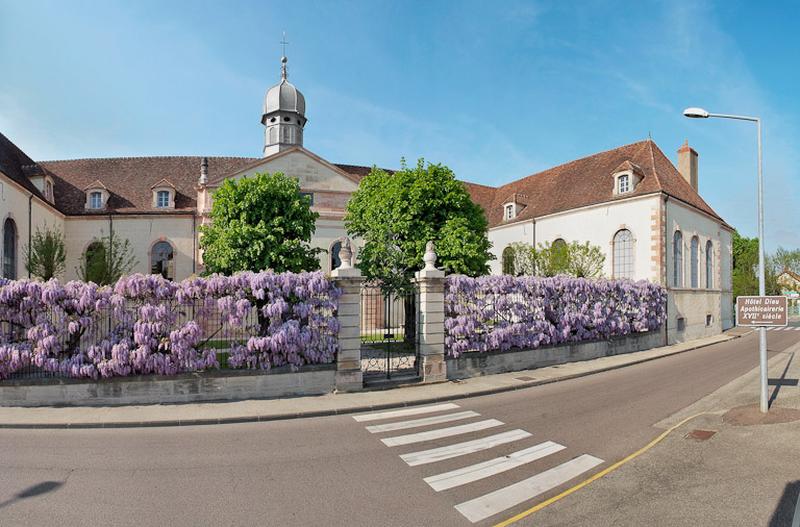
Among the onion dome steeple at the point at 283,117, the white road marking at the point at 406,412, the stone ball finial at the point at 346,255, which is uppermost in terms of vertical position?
the onion dome steeple at the point at 283,117

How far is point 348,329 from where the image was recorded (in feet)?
42.9

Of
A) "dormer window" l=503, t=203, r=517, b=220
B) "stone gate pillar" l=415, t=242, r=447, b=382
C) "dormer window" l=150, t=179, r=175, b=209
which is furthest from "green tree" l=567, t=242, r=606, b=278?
"dormer window" l=150, t=179, r=175, b=209

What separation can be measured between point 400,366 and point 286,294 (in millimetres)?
5618

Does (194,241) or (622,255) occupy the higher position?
(194,241)

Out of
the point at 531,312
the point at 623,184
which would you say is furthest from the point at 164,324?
the point at 623,184

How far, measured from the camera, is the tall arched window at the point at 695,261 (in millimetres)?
31031

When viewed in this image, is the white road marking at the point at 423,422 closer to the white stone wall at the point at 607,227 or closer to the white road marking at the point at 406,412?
the white road marking at the point at 406,412

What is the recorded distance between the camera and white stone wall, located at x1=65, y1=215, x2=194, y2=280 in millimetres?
32562

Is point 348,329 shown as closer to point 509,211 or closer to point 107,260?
point 107,260

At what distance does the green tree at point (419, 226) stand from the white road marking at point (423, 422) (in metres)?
8.48

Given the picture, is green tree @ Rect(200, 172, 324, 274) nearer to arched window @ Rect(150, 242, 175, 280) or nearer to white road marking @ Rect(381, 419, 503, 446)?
arched window @ Rect(150, 242, 175, 280)

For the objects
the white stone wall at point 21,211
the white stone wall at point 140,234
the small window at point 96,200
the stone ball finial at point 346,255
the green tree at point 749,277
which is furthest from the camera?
the green tree at point 749,277

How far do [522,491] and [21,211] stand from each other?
32408 millimetres

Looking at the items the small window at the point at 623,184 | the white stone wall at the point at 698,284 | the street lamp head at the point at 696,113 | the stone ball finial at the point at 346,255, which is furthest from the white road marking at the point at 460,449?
the small window at the point at 623,184
